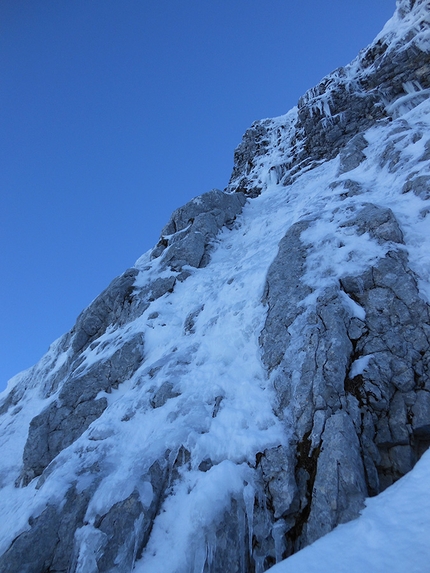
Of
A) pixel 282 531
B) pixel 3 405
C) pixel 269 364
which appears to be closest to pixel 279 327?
pixel 269 364

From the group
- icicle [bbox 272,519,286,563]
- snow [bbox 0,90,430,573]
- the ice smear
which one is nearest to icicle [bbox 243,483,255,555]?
snow [bbox 0,90,430,573]

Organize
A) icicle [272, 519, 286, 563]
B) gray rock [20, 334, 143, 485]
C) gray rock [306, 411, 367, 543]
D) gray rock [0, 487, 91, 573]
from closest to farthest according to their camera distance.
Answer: gray rock [306, 411, 367, 543]
icicle [272, 519, 286, 563]
gray rock [0, 487, 91, 573]
gray rock [20, 334, 143, 485]

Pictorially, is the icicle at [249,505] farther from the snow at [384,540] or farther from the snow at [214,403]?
the snow at [384,540]

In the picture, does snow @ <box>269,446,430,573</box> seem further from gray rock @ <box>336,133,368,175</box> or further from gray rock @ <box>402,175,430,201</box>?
gray rock @ <box>336,133,368,175</box>

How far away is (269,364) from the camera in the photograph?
460 inches

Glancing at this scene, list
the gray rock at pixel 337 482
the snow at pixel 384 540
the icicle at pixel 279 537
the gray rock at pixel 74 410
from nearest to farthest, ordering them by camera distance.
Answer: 1. the snow at pixel 384 540
2. the gray rock at pixel 337 482
3. the icicle at pixel 279 537
4. the gray rock at pixel 74 410

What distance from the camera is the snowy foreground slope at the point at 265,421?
7.41 metres

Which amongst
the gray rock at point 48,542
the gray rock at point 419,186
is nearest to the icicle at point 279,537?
the gray rock at point 48,542

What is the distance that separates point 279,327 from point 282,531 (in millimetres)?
6470

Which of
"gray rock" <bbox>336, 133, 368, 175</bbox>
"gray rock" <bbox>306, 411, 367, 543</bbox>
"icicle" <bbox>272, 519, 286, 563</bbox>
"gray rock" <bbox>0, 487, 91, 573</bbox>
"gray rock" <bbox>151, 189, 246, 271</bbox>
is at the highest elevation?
"gray rock" <bbox>151, 189, 246, 271</bbox>

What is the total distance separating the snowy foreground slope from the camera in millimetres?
7414

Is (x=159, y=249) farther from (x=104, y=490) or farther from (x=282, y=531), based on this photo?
(x=282, y=531)

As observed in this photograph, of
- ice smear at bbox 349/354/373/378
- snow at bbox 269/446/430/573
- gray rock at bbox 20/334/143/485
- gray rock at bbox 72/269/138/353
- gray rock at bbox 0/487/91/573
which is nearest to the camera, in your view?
snow at bbox 269/446/430/573

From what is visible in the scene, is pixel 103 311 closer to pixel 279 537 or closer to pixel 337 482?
pixel 279 537
